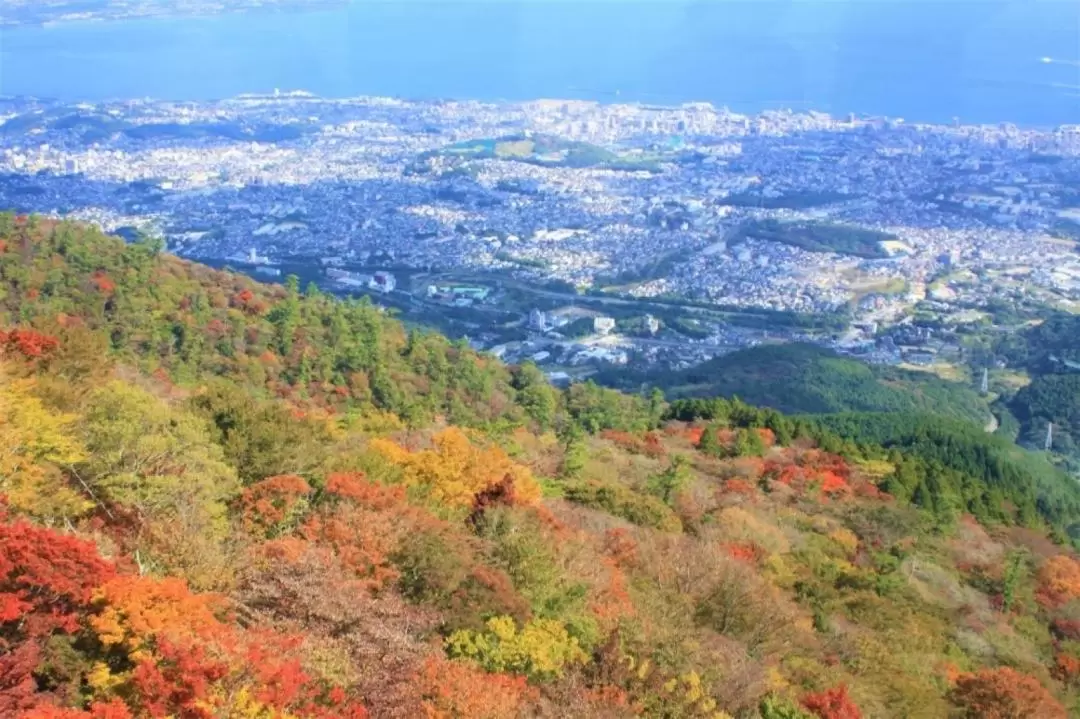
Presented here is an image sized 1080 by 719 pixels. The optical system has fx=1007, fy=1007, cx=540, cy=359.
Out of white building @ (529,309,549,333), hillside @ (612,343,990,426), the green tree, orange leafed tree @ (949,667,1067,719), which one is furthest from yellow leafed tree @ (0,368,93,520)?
white building @ (529,309,549,333)

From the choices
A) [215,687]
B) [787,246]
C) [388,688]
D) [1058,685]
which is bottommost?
[787,246]

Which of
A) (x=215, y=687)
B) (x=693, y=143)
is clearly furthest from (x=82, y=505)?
(x=693, y=143)

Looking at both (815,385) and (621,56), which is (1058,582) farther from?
(621,56)

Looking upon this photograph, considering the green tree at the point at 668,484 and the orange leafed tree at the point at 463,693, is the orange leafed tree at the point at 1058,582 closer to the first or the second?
the green tree at the point at 668,484

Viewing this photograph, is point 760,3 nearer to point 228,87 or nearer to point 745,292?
point 228,87

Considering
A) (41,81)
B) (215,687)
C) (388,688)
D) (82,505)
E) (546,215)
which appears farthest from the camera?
(41,81)

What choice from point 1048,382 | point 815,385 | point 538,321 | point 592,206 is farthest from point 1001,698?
point 592,206

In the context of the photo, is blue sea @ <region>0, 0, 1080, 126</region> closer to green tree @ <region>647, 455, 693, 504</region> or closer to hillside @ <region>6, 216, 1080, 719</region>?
hillside @ <region>6, 216, 1080, 719</region>
